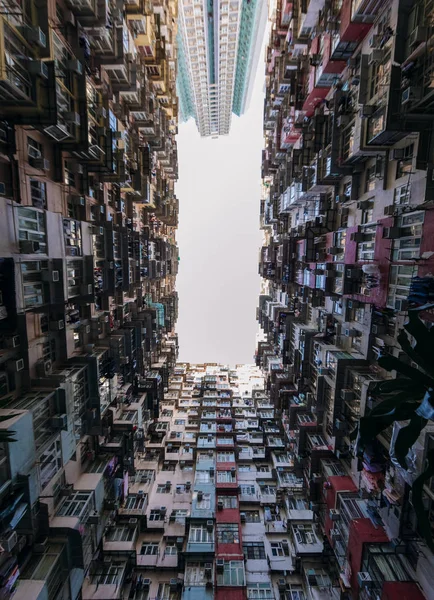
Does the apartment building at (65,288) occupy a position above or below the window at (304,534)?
above

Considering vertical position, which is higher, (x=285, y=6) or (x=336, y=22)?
(x=285, y=6)

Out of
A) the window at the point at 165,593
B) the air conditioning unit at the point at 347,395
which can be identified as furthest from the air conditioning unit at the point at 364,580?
the window at the point at 165,593

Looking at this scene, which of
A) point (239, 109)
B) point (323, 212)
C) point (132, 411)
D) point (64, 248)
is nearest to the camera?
point (64, 248)

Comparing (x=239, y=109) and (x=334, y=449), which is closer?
(x=334, y=449)

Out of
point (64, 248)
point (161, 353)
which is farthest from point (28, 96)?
point (161, 353)

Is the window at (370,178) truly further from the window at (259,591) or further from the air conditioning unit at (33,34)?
the window at (259,591)

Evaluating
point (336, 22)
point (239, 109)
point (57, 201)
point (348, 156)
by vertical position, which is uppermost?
point (239, 109)

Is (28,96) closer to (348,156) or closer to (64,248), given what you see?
(64,248)
